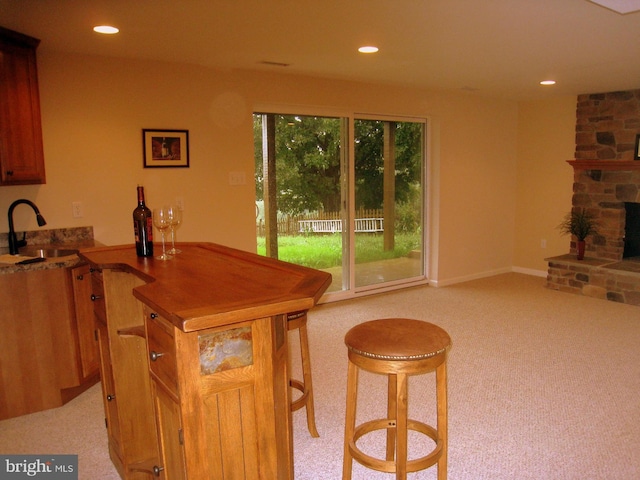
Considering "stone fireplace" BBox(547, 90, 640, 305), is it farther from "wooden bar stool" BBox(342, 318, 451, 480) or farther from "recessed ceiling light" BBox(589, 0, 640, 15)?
"wooden bar stool" BBox(342, 318, 451, 480)

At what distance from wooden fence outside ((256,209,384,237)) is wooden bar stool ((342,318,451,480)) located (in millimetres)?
2914

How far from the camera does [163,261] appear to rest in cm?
227

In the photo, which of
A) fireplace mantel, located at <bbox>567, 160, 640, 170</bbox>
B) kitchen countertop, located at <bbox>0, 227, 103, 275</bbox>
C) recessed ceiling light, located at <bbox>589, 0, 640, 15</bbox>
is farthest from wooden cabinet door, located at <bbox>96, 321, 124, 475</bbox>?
fireplace mantel, located at <bbox>567, 160, 640, 170</bbox>

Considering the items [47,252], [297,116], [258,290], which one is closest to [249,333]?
[258,290]

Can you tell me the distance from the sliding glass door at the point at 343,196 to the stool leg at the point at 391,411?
2.85 meters

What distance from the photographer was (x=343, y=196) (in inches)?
213

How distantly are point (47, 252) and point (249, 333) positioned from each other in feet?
8.44

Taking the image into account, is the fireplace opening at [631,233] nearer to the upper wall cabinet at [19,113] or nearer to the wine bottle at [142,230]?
the wine bottle at [142,230]

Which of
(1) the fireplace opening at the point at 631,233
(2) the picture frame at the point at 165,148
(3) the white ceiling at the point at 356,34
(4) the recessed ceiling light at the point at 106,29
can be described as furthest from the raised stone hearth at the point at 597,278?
(4) the recessed ceiling light at the point at 106,29

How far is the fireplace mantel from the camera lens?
222 inches

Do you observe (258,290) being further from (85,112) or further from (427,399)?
(85,112)

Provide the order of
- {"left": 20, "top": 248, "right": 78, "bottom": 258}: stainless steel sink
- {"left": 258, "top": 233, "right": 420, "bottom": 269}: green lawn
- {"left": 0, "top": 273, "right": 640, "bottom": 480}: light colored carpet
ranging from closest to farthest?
{"left": 0, "top": 273, "right": 640, "bottom": 480}: light colored carpet < {"left": 20, "top": 248, "right": 78, "bottom": 258}: stainless steel sink < {"left": 258, "top": 233, "right": 420, "bottom": 269}: green lawn

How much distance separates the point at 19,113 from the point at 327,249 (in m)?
3.07

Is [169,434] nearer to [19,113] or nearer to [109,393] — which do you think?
[109,393]
